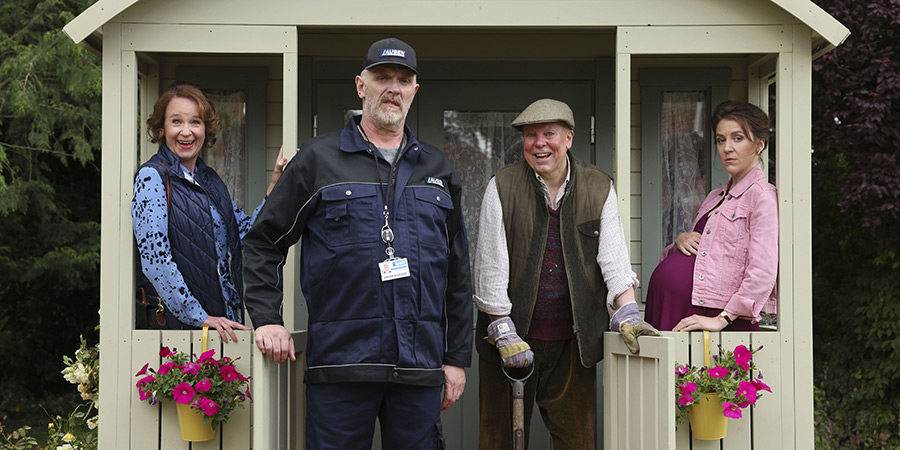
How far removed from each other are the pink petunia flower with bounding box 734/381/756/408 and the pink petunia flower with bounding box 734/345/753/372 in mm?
86

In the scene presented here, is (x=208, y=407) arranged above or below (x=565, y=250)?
below

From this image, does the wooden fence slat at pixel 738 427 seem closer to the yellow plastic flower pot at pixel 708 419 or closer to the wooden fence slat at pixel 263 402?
the yellow plastic flower pot at pixel 708 419

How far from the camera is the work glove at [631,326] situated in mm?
3549

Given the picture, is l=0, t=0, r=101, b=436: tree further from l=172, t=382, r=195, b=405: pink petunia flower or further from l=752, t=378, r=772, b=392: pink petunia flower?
l=752, t=378, r=772, b=392: pink petunia flower

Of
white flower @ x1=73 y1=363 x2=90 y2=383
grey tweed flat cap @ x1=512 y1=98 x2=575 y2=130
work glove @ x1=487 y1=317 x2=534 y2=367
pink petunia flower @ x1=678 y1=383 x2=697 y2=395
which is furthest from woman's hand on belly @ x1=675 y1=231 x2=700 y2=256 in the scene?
white flower @ x1=73 y1=363 x2=90 y2=383

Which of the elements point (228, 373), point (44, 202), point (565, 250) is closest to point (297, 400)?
point (228, 373)

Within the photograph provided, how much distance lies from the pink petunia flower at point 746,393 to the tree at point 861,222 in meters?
3.43

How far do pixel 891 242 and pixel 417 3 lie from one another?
4.65m

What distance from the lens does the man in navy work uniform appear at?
3.16 m

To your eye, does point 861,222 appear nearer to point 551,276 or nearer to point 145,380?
point 551,276

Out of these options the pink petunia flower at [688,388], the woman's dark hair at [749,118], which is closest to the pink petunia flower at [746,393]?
the pink petunia flower at [688,388]

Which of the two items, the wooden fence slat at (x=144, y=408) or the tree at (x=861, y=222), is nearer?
the wooden fence slat at (x=144, y=408)

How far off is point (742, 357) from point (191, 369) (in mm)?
2350

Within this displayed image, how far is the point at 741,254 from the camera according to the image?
3797 millimetres
